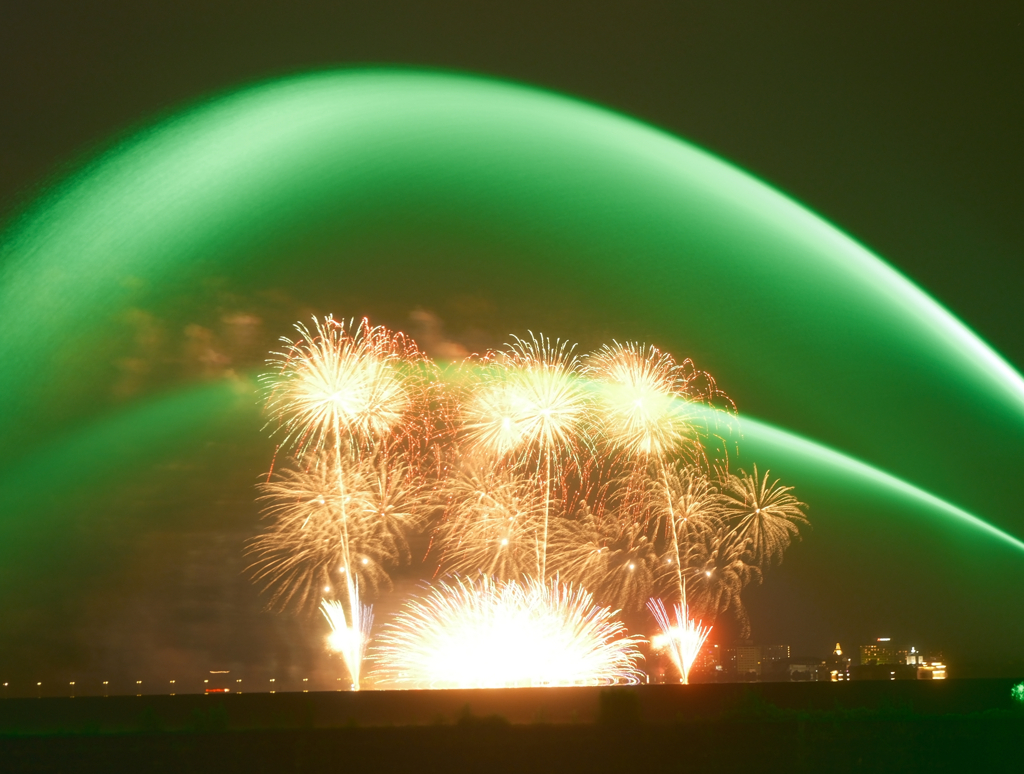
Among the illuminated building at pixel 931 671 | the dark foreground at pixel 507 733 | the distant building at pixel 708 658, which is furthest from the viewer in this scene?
the distant building at pixel 708 658

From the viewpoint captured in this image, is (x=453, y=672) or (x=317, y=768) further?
(x=453, y=672)

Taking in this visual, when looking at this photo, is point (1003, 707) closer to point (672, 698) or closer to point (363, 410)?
point (672, 698)

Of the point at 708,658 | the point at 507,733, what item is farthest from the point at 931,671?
the point at 708,658

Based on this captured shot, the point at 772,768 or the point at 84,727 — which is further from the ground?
the point at 84,727

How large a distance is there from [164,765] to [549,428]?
16050mm

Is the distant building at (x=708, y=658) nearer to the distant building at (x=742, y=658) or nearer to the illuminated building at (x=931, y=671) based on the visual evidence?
the distant building at (x=742, y=658)

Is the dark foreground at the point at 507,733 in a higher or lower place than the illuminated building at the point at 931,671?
lower

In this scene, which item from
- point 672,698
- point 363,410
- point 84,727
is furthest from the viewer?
point 363,410

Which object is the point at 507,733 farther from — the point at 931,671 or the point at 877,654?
the point at 877,654

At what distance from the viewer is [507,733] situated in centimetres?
1850

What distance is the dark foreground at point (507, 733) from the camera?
56.0 feet

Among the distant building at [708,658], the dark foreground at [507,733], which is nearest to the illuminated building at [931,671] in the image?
the dark foreground at [507,733]

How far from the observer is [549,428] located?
1155 inches

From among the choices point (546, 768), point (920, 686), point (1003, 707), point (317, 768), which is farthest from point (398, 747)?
point (1003, 707)
